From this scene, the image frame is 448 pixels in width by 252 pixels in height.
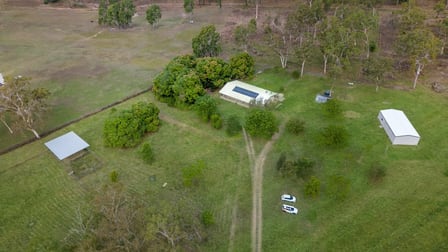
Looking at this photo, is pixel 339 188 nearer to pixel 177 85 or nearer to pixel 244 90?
pixel 244 90

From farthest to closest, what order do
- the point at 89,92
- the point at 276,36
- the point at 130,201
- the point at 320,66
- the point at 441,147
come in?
the point at 276,36, the point at 320,66, the point at 89,92, the point at 441,147, the point at 130,201

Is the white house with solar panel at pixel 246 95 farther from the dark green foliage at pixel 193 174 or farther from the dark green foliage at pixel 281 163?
the dark green foliage at pixel 193 174

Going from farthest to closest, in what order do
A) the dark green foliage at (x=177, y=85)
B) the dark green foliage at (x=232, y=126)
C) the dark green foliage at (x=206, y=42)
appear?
the dark green foliage at (x=206, y=42)
the dark green foliage at (x=177, y=85)
the dark green foliage at (x=232, y=126)

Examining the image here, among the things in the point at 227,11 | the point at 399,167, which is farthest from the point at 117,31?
the point at 399,167

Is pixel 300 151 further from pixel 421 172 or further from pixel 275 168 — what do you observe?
pixel 421 172

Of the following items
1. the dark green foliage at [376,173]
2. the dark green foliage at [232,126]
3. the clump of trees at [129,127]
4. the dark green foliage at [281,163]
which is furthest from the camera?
the dark green foliage at [232,126]

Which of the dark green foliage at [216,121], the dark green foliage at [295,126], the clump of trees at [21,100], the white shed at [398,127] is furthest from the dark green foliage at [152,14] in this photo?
the white shed at [398,127]

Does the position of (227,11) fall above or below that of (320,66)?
above
